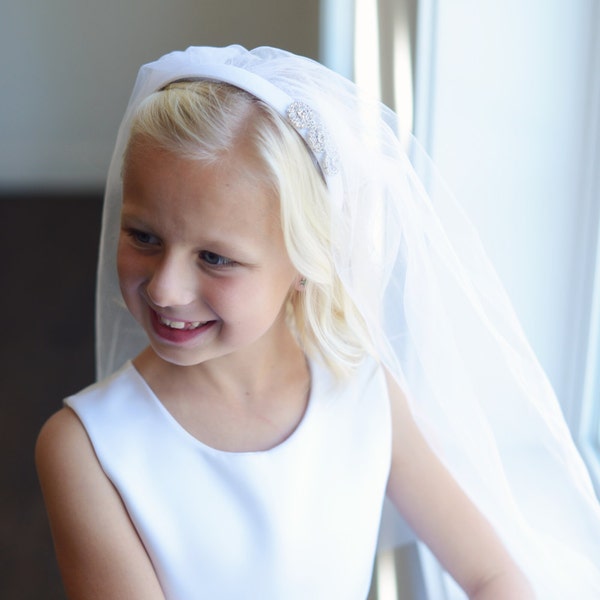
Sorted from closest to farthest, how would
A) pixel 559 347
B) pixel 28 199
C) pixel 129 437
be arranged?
pixel 129 437, pixel 559 347, pixel 28 199

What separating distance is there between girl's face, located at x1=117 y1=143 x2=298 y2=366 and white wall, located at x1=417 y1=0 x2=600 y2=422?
1.24 feet

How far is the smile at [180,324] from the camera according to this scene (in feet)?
3.21

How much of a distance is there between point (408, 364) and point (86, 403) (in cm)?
36

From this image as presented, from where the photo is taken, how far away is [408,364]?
1.12 meters

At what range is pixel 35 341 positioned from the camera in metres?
2.84

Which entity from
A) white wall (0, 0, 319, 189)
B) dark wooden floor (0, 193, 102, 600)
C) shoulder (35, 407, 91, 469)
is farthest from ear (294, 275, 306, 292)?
white wall (0, 0, 319, 189)

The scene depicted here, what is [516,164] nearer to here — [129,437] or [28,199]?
[129,437]

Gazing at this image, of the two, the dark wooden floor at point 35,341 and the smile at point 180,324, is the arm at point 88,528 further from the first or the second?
the dark wooden floor at point 35,341

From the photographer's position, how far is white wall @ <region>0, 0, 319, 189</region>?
3711 millimetres

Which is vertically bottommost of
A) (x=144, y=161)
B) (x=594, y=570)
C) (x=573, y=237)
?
(x=594, y=570)

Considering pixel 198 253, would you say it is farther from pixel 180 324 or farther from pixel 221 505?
pixel 221 505

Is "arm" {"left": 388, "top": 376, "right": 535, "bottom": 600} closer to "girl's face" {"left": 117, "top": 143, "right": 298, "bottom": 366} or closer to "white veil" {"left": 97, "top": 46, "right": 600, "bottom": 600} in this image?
"white veil" {"left": 97, "top": 46, "right": 600, "bottom": 600}

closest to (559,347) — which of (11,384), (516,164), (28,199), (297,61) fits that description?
(516,164)

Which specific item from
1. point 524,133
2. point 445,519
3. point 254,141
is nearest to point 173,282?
point 254,141
